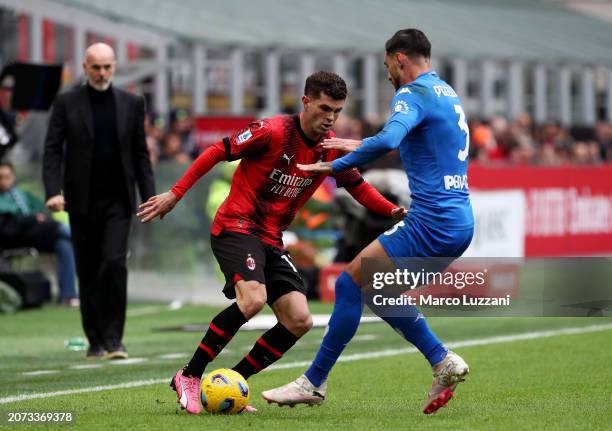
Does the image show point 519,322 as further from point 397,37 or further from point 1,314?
point 397,37

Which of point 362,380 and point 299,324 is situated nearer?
point 299,324

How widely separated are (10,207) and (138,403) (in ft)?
29.3

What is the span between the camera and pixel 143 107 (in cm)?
1186

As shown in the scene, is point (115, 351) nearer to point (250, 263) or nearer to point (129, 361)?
point (129, 361)

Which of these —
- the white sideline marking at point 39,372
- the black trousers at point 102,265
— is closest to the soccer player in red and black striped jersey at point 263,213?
the white sideline marking at point 39,372

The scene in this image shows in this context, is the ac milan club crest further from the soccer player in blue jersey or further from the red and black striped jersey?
the soccer player in blue jersey

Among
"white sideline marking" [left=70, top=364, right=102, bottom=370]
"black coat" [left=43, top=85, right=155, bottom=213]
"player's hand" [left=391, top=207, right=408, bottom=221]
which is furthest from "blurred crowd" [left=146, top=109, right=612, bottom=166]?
"player's hand" [left=391, top=207, right=408, bottom=221]

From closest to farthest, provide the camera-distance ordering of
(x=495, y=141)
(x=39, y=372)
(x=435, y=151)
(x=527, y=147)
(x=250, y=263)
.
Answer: (x=435, y=151)
(x=250, y=263)
(x=39, y=372)
(x=527, y=147)
(x=495, y=141)

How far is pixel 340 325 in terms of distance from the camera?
334 inches

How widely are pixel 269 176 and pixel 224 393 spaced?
1.25 metres

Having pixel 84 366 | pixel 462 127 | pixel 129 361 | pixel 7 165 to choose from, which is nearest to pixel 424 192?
pixel 462 127

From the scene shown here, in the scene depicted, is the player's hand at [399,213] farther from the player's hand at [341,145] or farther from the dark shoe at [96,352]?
the dark shoe at [96,352]

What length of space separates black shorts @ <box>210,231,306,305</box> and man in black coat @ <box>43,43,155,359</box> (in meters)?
2.90

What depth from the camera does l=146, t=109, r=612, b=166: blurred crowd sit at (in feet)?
75.2
